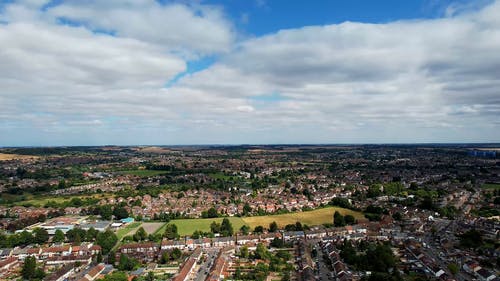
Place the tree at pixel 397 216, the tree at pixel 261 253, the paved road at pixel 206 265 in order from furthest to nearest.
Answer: the tree at pixel 397 216
the tree at pixel 261 253
the paved road at pixel 206 265

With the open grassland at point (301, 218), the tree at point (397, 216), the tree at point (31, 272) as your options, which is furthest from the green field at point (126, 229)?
the tree at point (397, 216)

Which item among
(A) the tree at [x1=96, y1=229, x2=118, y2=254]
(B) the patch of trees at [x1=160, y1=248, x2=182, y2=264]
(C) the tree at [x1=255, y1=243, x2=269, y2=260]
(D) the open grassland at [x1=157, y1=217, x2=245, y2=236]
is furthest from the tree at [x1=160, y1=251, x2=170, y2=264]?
(D) the open grassland at [x1=157, y1=217, x2=245, y2=236]

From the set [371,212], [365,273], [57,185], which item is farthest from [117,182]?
[365,273]

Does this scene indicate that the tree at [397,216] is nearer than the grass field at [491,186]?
Yes

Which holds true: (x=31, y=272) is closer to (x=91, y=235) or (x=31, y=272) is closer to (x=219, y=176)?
(x=91, y=235)

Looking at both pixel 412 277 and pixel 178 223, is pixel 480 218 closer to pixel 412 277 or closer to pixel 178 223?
pixel 412 277

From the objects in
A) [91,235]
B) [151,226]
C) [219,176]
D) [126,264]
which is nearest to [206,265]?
[126,264]

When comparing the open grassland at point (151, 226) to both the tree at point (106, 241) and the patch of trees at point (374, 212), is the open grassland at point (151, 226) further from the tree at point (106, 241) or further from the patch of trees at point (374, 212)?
the patch of trees at point (374, 212)
